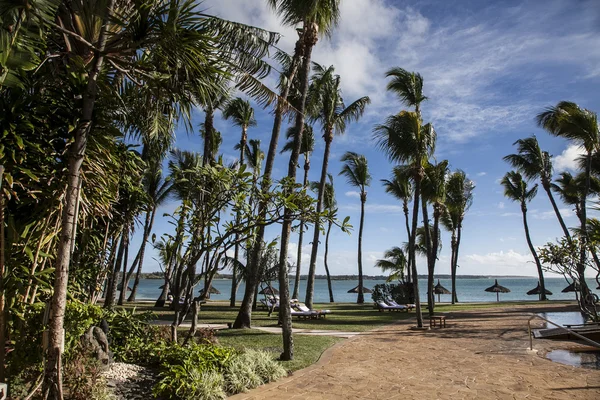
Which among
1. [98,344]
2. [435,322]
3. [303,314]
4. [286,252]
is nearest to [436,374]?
[286,252]

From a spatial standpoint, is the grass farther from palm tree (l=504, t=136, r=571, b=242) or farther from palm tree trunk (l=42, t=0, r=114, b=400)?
palm tree (l=504, t=136, r=571, b=242)

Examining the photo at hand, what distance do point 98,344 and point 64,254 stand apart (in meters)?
2.46

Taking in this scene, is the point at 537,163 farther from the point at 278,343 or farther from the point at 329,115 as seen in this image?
the point at 278,343

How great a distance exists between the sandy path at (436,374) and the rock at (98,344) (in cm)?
228

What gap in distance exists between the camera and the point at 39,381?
17.0 ft

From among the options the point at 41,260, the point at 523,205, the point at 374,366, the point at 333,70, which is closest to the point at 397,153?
the point at 333,70

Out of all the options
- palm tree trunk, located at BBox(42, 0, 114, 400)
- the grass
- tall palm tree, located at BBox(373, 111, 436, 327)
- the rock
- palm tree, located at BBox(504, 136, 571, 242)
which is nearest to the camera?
palm tree trunk, located at BBox(42, 0, 114, 400)

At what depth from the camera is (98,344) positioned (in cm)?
645

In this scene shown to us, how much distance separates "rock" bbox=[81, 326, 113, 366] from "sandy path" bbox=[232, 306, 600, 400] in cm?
228

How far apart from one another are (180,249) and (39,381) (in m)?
2.46

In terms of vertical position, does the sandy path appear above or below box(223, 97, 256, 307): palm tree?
below

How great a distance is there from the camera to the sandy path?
6230mm

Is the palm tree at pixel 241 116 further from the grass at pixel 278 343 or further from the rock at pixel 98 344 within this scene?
the rock at pixel 98 344

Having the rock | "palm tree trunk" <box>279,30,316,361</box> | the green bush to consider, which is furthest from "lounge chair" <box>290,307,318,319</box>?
the green bush
